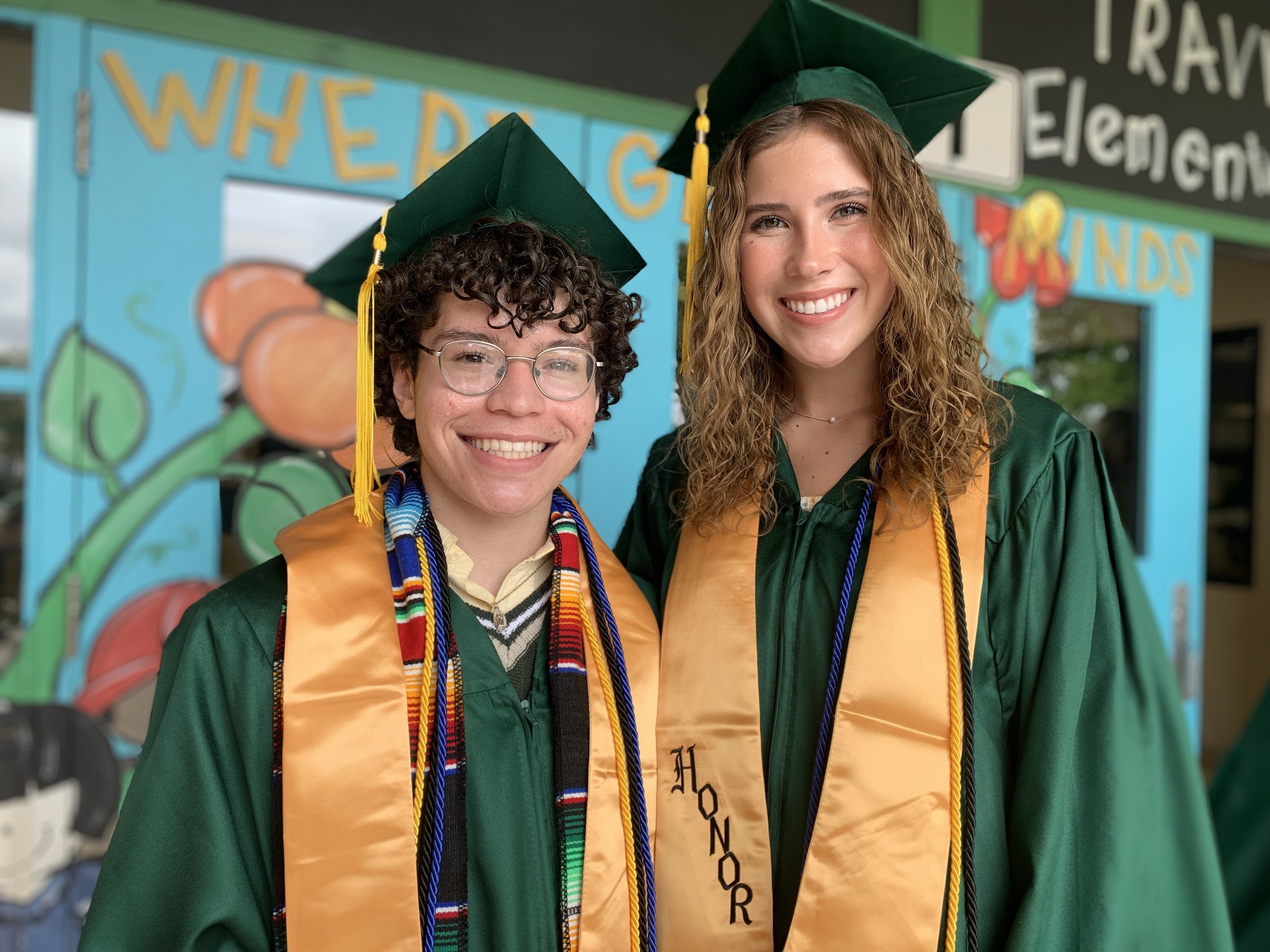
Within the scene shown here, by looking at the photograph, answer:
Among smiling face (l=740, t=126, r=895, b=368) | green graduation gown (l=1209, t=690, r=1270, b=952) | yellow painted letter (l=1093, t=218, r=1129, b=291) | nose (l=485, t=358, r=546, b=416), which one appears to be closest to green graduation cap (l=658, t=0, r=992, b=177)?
smiling face (l=740, t=126, r=895, b=368)

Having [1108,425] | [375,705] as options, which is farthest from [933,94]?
[1108,425]

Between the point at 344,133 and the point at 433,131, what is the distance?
24 cm

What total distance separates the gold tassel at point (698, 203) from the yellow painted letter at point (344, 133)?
125cm

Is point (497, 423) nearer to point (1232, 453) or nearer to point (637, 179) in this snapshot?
point (637, 179)

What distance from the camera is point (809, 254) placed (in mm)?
1543

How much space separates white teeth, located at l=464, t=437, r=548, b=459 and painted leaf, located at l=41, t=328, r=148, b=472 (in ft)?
4.77

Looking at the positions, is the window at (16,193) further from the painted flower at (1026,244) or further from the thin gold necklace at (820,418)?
the painted flower at (1026,244)

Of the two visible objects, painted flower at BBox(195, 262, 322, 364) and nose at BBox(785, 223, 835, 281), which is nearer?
nose at BBox(785, 223, 835, 281)

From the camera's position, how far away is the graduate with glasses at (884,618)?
4.73 ft

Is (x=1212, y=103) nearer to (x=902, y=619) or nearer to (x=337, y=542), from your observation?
(x=902, y=619)

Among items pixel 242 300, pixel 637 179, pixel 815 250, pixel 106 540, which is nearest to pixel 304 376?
pixel 242 300

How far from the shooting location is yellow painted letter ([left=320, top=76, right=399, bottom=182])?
2.70 metres

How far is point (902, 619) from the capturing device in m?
1.48

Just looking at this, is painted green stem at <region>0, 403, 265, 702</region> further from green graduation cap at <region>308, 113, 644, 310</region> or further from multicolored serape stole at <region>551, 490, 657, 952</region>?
multicolored serape stole at <region>551, 490, 657, 952</region>
